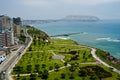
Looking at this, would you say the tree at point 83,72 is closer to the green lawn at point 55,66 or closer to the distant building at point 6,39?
the green lawn at point 55,66

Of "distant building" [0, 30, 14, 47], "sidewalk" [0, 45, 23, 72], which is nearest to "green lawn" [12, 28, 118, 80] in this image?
"sidewalk" [0, 45, 23, 72]

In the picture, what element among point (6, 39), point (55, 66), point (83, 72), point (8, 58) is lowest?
point (83, 72)

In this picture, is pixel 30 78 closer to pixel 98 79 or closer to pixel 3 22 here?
pixel 98 79

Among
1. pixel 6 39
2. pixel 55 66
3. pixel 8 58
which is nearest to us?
pixel 55 66

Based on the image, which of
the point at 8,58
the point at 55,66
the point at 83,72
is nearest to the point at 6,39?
the point at 8,58

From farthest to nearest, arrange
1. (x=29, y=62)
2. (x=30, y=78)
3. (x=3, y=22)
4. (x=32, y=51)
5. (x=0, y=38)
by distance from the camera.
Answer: (x=3, y=22), (x=0, y=38), (x=32, y=51), (x=29, y=62), (x=30, y=78)

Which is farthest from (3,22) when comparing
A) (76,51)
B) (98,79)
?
(98,79)

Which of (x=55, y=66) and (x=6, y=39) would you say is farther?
(x=6, y=39)

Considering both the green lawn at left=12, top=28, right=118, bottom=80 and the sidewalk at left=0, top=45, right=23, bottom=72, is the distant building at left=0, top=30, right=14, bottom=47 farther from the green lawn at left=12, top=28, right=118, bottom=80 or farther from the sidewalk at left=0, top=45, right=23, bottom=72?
the green lawn at left=12, top=28, right=118, bottom=80

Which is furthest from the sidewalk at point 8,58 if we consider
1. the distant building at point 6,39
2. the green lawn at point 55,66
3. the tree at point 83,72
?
the tree at point 83,72

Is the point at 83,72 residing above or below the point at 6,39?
below

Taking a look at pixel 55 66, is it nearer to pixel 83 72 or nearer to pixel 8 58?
pixel 83 72
